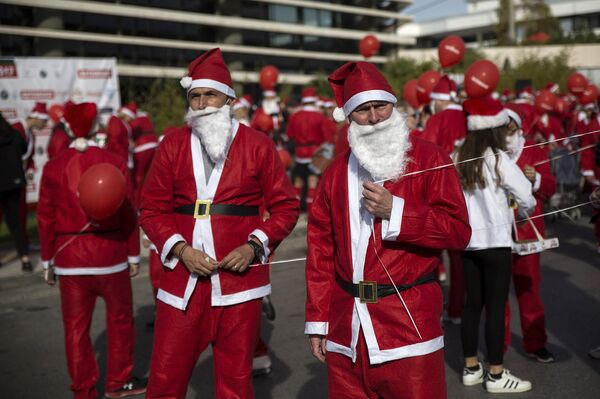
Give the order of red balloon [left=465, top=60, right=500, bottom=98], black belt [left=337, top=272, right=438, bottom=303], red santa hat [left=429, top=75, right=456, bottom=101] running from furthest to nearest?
red santa hat [left=429, top=75, right=456, bottom=101]
red balloon [left=465, top=60, right=500, bottom=98]
black belt [left=337, top=272, right=438, bottom=303]

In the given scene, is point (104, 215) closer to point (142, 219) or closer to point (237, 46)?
point (142, 219)

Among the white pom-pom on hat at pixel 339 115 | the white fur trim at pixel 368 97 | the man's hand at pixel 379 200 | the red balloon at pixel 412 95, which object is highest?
the red balloon at pixel 412 95

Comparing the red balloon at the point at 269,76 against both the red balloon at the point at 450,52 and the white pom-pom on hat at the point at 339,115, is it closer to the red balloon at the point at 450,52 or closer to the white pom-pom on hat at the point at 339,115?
the red balloon at the point at 450,52

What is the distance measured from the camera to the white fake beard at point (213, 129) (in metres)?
3.86

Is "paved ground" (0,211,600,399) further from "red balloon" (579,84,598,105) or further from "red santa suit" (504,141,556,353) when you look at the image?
"red balloon" (579,84,598,105)

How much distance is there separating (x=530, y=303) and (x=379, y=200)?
3388mm

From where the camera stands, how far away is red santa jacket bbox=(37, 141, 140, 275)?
5.16 meters

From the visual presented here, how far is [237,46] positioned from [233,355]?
176 ft

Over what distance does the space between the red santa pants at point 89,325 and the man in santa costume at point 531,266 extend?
9.73 ft

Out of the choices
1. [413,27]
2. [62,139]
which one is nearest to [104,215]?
[62,139]

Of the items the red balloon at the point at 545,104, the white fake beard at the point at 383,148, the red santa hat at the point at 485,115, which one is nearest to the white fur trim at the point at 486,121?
the red santa hat at the point at 485,115

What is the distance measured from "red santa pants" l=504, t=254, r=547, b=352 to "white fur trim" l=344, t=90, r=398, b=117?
3158 millimetres

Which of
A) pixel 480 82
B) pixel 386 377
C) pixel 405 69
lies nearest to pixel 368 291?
pixel 386 377

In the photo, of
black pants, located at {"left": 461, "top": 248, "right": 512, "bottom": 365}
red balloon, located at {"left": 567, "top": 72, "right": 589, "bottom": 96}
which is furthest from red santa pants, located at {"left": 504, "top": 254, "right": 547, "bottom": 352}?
red balloon, located at {"left": 567, "top": 72, "right": 589, "bottom": 96}
